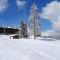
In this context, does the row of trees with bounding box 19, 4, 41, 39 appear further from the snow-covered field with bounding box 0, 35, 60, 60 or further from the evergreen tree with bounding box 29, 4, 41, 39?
the snow-covered field with bounding box 0, 35, 60, 60

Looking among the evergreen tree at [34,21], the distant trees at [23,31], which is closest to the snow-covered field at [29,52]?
the evergreen tree at [34,21]

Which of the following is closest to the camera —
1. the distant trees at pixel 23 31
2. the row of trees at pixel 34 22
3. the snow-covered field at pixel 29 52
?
the snow-covered field at pixel 29 52

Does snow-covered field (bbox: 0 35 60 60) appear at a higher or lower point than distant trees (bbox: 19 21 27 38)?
lower

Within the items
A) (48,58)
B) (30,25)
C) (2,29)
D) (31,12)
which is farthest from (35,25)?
(2,29)

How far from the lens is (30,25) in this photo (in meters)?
55.9

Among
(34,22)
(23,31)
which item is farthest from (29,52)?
(23,31)

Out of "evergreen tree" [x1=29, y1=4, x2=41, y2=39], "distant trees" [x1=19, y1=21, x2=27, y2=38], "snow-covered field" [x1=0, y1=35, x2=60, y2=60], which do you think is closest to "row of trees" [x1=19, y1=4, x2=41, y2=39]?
"evergreen tree" [x1=29, y1=4, x2=41, y2=39]

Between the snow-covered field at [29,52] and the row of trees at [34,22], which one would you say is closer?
the snow-covered field at [29,52]

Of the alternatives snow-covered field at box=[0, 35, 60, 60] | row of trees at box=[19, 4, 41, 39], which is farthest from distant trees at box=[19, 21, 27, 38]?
snow-covered field at box=[0, 35, 60, 60]

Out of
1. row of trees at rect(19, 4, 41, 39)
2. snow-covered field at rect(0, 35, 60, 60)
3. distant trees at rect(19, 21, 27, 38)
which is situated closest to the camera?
snow-covered field at rect(0, 35, 60, 60)

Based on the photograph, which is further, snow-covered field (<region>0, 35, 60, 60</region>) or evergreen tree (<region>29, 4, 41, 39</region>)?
evergreen tree (<region>29, 4, 41, 39</region>)

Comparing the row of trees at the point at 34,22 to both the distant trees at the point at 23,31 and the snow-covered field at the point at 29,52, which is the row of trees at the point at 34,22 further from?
the snow-covered field at the point at 29,52

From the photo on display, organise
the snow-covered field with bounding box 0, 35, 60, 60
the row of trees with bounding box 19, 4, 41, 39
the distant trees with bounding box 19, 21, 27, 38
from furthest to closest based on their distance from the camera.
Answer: the distant trees with bounding box 19, 21, 27, 38 → the row of trees with bounding box 19, 4, 41, 39 → the snow-covered field with bounding box 0, 35, 60, 60

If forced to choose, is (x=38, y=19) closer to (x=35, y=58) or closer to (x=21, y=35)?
(x=21, y=35)
